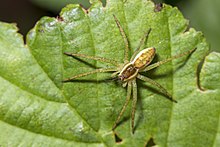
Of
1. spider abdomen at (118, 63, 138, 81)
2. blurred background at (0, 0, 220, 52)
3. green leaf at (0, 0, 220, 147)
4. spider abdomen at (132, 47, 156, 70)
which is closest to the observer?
green leaf at (0, 0, 220, 147)

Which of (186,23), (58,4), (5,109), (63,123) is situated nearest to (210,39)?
(186,23)

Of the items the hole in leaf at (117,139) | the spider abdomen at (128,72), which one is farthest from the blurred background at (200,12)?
the hole in leaf at (117,139)

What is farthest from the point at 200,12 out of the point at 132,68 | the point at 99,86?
the point at 99,86

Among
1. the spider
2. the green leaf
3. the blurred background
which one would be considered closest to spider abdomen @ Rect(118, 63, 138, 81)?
the spider

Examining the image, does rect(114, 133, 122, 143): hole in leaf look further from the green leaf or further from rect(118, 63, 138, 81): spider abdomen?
rect(118, 63, 138, 81): spider abdomen

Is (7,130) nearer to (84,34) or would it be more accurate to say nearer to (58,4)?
(84,34)

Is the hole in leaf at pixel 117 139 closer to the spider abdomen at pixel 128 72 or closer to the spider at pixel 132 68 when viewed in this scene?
the spider at pixel 132 68

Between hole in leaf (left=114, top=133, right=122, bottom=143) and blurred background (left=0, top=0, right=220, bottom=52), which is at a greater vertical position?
blurred background (left=0, top=0, right=220, bottom=52)
